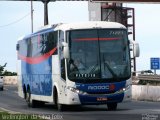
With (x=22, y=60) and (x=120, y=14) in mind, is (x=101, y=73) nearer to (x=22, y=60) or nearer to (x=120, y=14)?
(x=22, y=60)

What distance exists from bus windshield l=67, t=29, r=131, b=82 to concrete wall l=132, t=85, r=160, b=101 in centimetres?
1212

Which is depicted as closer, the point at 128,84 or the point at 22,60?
the point at 128,84

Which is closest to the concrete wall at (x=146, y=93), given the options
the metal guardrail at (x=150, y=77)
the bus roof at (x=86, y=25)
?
the metal guardrail at (x=150, y=77)

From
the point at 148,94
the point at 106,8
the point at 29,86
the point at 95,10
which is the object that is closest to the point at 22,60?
the point at 29,86

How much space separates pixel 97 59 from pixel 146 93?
13.8 metres

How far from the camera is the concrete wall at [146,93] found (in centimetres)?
3797

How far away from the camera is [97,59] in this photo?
85.0 ft

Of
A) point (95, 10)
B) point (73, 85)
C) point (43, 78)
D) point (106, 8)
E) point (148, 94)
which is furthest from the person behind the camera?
point (106, 8)

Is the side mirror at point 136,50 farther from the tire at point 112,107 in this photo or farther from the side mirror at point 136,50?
the tire at point 112,107

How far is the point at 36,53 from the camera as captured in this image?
30.5 m

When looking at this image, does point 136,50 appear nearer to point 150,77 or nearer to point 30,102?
point 30,102

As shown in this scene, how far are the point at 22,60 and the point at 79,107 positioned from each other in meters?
5.07

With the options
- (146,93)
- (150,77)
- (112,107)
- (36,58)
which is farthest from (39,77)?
(150,77)

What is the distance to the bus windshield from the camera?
84.8ft
